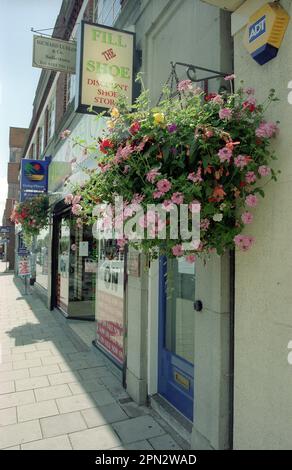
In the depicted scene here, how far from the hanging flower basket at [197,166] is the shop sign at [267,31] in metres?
0.27

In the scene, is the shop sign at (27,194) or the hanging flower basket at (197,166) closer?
the hanging flower basket at (197,166)

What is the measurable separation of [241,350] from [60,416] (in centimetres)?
232

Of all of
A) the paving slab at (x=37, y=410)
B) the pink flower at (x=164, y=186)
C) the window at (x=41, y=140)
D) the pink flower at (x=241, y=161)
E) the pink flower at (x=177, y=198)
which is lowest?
the paving slab at (x=37, y=410)

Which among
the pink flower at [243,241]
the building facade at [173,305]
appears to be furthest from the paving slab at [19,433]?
the pink flower at [243,241]

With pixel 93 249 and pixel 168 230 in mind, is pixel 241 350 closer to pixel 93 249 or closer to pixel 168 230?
pixel 168 230

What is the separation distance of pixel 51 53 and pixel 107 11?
1.52m

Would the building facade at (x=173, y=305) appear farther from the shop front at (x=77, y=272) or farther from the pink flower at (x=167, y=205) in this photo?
the shop front at (x=77, y=272)

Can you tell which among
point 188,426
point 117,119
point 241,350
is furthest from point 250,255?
point 188,426

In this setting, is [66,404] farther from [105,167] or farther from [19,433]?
[105,167]

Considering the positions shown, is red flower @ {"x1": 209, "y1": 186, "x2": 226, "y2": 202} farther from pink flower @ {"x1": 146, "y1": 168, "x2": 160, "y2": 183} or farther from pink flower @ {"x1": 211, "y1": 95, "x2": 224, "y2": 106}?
pink flower @ {"x1": 211, "y1": 95, "x2": 224, "y2": 106}

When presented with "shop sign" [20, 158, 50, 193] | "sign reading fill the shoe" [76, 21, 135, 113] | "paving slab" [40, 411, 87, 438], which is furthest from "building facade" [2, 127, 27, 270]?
"paving slab" [40, 411, 87, 438]

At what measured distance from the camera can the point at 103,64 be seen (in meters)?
4.78

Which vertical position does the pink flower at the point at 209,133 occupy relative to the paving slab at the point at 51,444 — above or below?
above

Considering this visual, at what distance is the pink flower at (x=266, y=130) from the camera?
2.36 m
